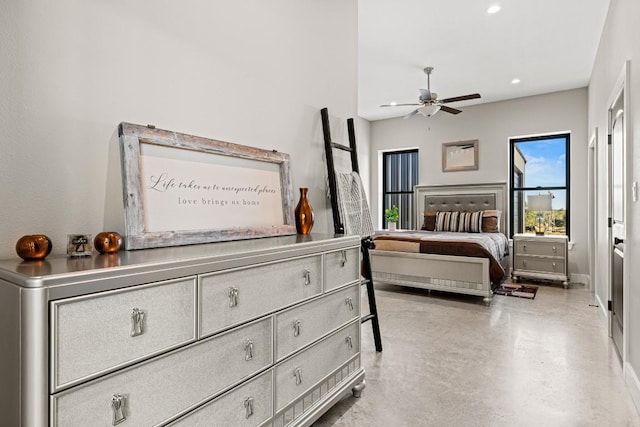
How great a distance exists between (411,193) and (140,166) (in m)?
6.58

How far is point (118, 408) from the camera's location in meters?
1.02

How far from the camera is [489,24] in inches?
147

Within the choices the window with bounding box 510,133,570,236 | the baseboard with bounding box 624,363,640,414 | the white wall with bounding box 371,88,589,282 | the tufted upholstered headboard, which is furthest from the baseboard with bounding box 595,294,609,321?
the tufted upholstered headboard

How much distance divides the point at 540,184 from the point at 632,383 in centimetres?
464

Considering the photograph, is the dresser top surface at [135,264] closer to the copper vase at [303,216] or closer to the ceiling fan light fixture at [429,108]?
the copper vase at [303,216]

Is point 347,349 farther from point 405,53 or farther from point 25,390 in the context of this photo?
point 405,53

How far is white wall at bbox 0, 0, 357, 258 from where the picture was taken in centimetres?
123

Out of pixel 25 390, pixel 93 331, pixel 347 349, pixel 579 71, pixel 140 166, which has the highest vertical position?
pixel 579 71

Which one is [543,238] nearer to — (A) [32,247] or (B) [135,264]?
(B) [135,264]

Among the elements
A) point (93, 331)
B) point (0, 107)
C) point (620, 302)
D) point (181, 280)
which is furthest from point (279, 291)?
point (620, 302)

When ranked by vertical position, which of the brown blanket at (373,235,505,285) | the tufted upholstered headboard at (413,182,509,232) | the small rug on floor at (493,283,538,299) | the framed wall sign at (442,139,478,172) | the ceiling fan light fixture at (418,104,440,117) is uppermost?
the ceiling fan light fixture at (418,104,440,117)

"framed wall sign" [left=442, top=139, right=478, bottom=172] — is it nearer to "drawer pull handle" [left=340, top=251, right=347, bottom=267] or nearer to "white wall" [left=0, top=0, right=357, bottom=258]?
"white wall" [left=0, top=0, right=357, bottom=258]

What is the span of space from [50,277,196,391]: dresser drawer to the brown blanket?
154 inches

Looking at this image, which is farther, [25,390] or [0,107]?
[0,107]
